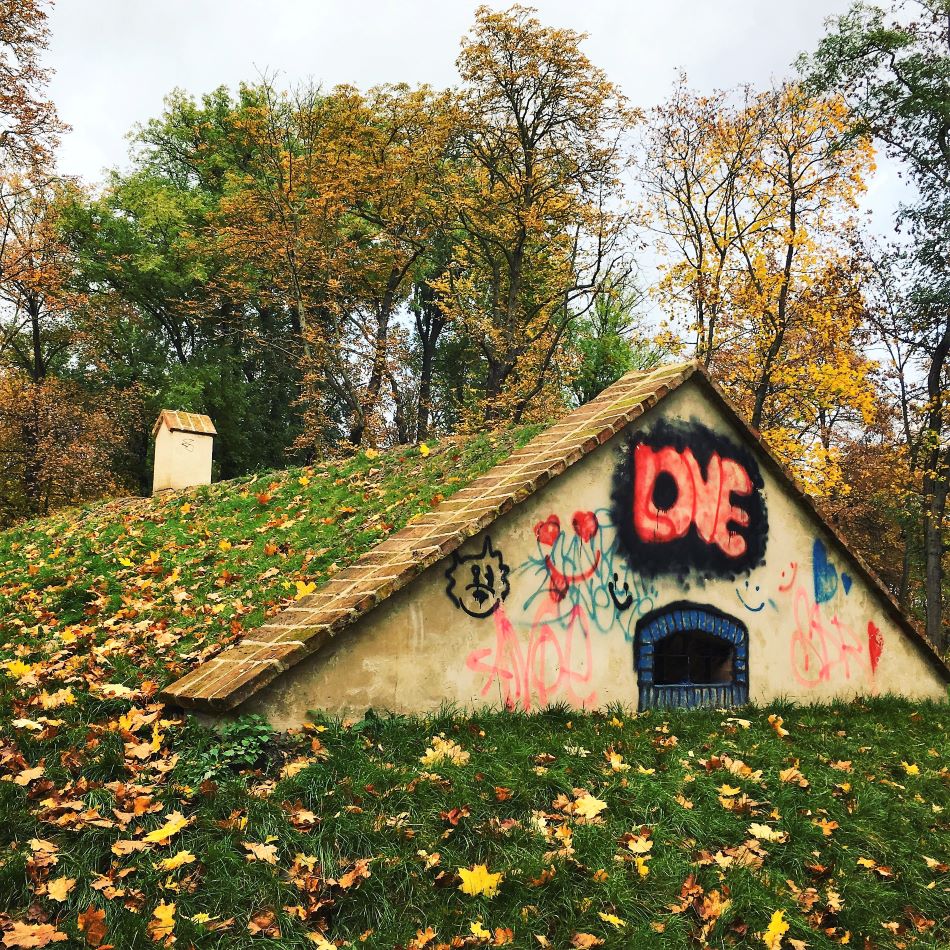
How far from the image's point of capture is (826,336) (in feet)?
73.8

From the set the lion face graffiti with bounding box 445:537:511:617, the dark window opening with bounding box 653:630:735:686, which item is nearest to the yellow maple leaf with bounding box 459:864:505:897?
the lion face graffiti with bounding box 445:537:511:617

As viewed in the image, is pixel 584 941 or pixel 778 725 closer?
pixel 584 941

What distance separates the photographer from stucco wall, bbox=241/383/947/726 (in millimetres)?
5668

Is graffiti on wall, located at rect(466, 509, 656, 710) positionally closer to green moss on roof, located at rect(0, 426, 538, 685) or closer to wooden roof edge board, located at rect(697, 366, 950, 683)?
wooden roof edge board, located at rect(697, 366, 950, 683)

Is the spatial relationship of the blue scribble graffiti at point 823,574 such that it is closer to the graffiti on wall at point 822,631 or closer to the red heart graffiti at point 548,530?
the graffiti on wall at point 822,631

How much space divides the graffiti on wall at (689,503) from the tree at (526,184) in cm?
1514

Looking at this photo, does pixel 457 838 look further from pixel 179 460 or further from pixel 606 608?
pixel 179 460

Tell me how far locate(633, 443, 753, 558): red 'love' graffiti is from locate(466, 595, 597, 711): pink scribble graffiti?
3.89ft

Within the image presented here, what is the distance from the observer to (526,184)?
22875 mm

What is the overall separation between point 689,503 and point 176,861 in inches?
209

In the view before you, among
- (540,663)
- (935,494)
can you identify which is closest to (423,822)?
(540,663)

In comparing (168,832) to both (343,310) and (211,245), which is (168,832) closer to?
(343,310)

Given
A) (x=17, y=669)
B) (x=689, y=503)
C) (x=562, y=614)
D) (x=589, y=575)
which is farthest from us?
(x=689, y=503)

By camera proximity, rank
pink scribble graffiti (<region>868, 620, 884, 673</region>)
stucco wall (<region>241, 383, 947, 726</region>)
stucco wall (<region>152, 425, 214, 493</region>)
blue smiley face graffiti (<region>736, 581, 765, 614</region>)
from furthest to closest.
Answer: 1. stucco wall (<region>152, 425, 214, 493</region>)
2. pink scribble graffiti (<region>868, 620, 884, 673</region>)
3. blue smiley face graffiti (<region>736, 581, 765, 614</region>)
4. stucco wall (<region>241, 383, 947, 726</region>)
